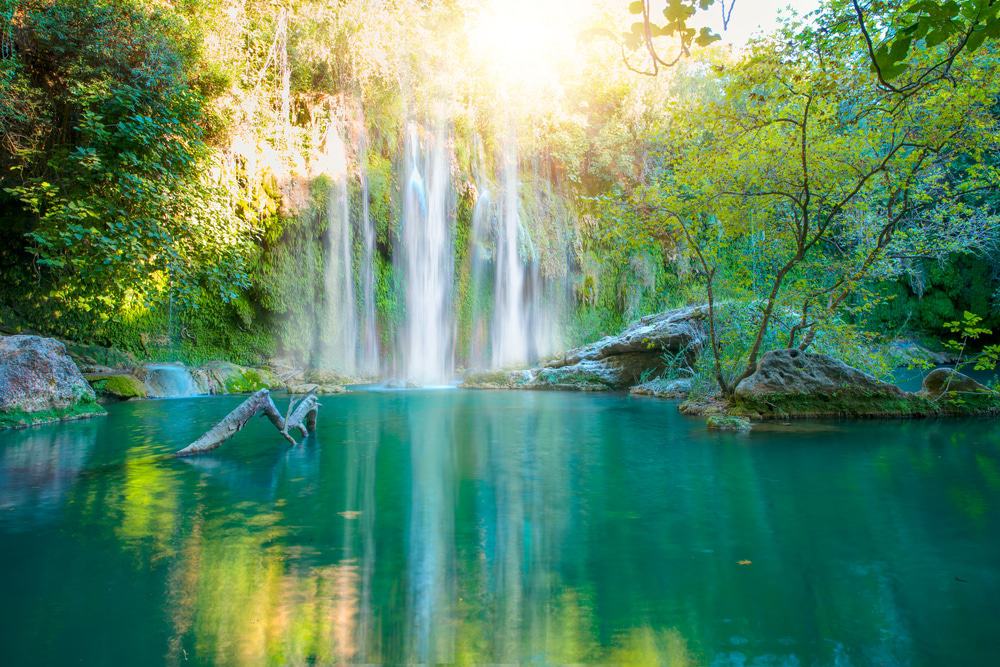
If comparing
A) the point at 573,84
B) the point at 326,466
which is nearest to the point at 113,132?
the point at 326,466

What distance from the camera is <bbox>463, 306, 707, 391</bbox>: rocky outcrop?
15352mm

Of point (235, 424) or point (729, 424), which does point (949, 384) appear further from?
point (235, 424)

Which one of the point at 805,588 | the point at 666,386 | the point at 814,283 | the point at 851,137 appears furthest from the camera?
the point at 666,386

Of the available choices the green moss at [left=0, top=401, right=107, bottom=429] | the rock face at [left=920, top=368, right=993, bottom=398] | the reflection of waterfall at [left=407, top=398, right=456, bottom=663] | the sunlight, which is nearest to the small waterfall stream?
the sunlight

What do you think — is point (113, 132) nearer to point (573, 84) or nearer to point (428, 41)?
point (428, 41)

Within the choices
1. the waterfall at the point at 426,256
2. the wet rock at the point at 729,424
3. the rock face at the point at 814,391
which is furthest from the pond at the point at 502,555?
the waterfall at the point at 426,256

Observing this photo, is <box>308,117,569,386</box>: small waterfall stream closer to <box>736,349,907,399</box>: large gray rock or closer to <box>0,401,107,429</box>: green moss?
<box>0,401,107,429</box>: green moss

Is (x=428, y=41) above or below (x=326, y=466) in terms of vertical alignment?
above

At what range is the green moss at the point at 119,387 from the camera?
12.7m

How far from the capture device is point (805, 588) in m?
2.99

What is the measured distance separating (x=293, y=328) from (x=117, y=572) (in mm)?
15993

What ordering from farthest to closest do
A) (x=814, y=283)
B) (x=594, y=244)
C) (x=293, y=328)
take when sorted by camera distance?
(x=594, y=244) < (x=293, y=328) < (x=814, y=283)

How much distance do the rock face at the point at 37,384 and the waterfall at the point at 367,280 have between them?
10034 millimetres

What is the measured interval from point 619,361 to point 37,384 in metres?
13.2
